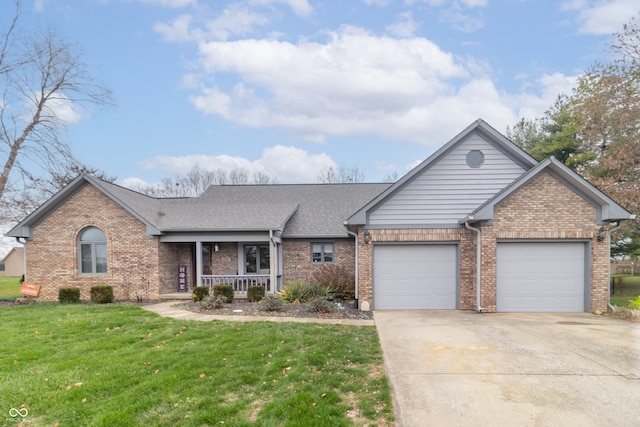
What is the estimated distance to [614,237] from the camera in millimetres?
16547

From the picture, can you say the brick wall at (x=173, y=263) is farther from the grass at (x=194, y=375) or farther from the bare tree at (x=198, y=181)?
the bare tree at (x=198, y=181)

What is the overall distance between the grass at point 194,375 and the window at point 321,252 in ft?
21.1

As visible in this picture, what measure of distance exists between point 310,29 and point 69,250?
45.5ft

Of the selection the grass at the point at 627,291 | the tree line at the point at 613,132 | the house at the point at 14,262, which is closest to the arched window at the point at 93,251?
the tree line at the point at 613,132

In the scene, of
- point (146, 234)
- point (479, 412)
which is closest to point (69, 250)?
point (146, 234)

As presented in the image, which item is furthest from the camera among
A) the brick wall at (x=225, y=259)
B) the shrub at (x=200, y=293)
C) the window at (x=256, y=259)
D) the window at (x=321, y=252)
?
the window at (x=256, y=259)

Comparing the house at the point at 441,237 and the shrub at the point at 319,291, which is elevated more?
→ the house at the point at 441,237

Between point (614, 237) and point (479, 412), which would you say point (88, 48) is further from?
point (614, 237)

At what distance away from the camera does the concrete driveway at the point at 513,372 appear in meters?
3.88

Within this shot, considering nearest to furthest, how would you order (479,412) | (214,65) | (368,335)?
(479,412)
(368,335)
(214,65)

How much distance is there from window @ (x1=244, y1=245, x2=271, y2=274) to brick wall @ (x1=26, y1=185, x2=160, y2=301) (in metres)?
3.71

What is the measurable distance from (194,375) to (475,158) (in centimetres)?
1009

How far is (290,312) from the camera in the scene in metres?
9.97

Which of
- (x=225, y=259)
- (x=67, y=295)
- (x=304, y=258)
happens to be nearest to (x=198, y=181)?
(x=225, y=259)
